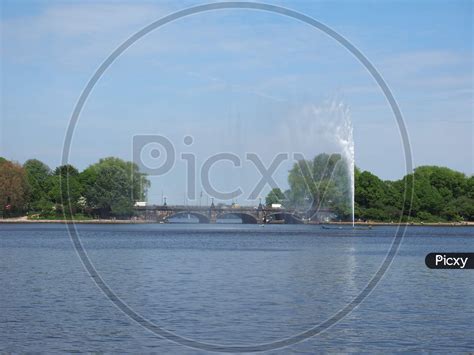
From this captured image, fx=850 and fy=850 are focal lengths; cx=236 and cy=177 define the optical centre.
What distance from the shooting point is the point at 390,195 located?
599 feet

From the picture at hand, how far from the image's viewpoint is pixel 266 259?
69.2 m

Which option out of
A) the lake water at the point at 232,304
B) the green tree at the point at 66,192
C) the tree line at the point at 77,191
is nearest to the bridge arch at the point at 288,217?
the tree line at the point at 77,191

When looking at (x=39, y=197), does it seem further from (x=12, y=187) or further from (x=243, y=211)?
(x=243, y=211)

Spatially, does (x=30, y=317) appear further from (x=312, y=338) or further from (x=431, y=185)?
(x=431, y=185)

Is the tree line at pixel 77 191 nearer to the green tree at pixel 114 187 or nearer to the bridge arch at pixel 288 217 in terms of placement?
the green tree at pixel 114 187

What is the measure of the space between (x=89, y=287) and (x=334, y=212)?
5043 inches

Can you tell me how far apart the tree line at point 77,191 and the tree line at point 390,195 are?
33794 millimetres

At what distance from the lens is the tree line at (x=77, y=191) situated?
587 feet

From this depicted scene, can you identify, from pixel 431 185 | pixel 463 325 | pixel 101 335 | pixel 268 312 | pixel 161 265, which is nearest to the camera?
pixel 101 335

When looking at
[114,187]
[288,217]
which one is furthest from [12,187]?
[288,217]

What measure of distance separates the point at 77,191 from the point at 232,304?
152 m

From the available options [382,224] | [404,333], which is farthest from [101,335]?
[382,224]

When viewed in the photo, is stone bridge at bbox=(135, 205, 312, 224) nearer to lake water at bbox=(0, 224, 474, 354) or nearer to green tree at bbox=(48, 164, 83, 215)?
green tree at bbox=(48, 164, 83, 215)

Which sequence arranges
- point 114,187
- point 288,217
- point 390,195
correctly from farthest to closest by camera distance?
point 288,217 < point 390,195 < point 114,187
